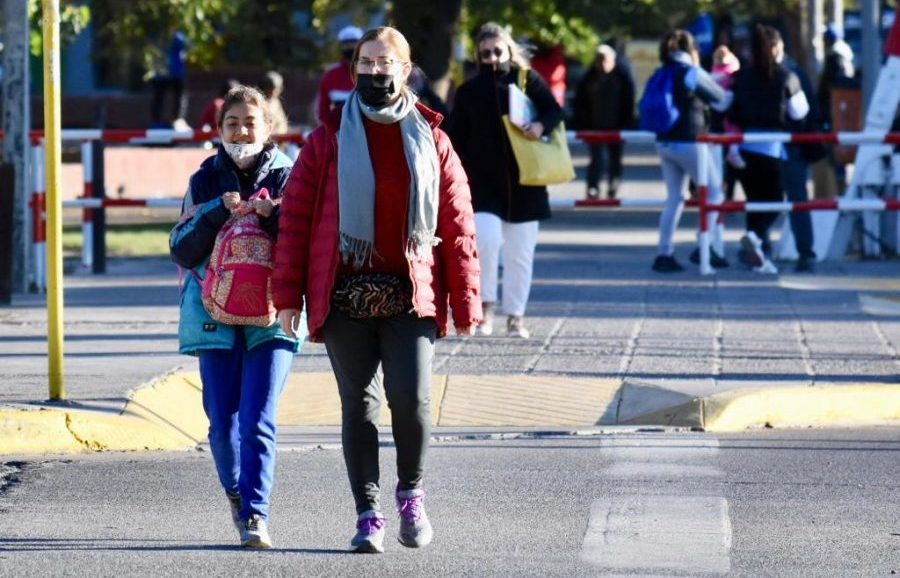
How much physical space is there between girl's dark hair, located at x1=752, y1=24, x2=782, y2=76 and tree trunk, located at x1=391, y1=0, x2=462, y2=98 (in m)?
7.49

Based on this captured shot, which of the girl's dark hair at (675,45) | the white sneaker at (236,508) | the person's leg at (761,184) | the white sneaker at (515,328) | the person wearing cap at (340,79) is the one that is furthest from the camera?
the person wearing cap at (340,79)

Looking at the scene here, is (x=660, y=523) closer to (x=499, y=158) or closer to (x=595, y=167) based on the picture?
(x=499, y=158)

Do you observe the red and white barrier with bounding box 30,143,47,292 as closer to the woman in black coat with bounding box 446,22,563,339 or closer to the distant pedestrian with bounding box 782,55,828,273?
the woman in black coat with bounding box 446,22,563,339

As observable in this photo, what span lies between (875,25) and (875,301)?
5.03 metres

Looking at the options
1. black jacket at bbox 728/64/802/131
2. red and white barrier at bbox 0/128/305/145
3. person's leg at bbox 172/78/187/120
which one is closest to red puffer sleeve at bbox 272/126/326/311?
red and white barrier at bbox 0/128/305/145

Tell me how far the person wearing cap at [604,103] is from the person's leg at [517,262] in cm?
1145

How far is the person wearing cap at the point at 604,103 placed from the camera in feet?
76.5

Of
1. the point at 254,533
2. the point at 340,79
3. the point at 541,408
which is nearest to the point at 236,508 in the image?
the point at 254,533

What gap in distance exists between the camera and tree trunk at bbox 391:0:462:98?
74.2 feet

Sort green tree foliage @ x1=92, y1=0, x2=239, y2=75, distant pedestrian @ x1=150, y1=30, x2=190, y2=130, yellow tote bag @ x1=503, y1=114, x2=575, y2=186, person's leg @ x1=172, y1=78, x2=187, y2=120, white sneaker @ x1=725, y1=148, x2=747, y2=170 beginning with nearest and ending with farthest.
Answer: yellow tote bag @ x1=503, y1=114, x2=575, y2=186, white sneaker @ x1=725, y1=148, x2=747, y2=170, green tree foliage @ x1=92, y1=0, x2=239, y2=75, distant pedestrian @ x1=150, y1=30, x2=190, y2=130, person's leg @ x1=172, y1=78, x2=187, y2=120

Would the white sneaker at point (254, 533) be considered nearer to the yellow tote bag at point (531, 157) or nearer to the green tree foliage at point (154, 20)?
the yellow tote bag at point (531, 157)

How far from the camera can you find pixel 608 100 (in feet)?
76.9

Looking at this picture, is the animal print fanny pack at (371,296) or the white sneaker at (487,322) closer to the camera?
the animal print fanny pack at (371,296)

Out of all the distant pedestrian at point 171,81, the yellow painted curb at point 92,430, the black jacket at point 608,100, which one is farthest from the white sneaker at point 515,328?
the distant pedestrian at point 171,81
